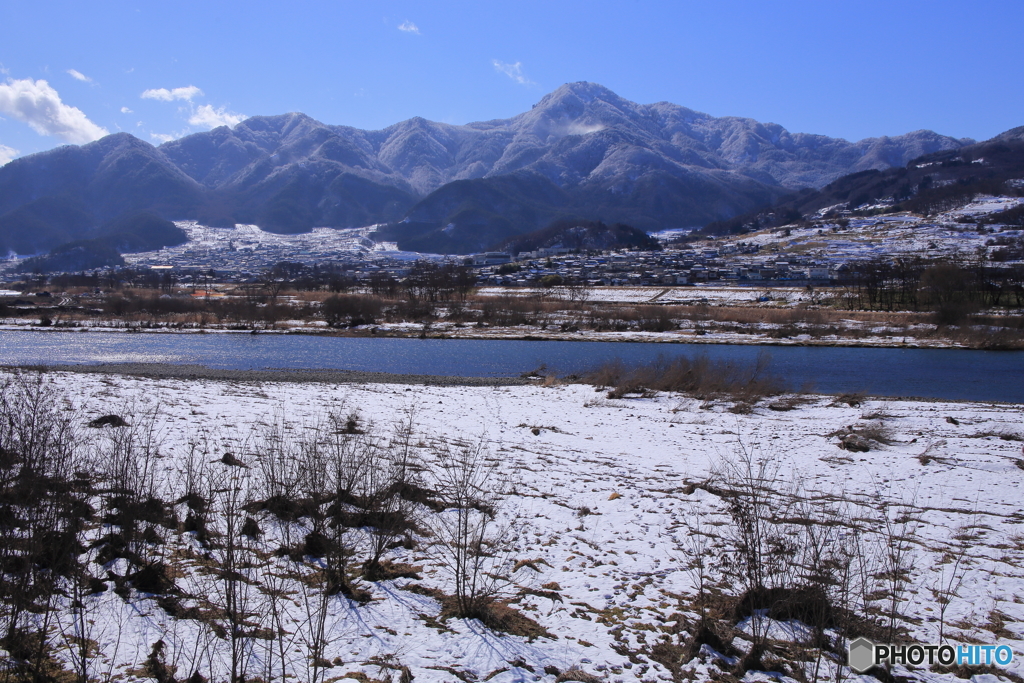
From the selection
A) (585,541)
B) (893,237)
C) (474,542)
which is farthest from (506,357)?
(893,237)

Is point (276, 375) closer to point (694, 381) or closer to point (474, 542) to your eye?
point (694, 381)

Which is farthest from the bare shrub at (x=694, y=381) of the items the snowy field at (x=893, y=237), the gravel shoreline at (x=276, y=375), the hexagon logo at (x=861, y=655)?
the snowy field at (x=893, y=237)

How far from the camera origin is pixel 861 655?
4566mm

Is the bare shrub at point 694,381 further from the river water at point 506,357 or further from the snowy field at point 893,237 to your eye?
the snowy field at point 893,237

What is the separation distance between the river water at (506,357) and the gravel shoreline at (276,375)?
2180 mm

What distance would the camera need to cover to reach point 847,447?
12.2 metres

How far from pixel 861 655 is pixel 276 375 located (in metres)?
25.1

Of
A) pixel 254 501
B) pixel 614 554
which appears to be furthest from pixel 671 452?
pixel 254 501

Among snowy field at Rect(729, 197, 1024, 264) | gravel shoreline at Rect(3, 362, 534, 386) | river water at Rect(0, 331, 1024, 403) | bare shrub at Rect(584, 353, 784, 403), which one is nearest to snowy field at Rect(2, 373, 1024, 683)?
bare shrub at Rect(584, 353, 784, 403)

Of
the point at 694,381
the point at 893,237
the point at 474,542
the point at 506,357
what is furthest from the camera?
the point at 893,237

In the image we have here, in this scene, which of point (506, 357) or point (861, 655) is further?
point (506, 357)

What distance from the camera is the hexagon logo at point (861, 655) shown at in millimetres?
4469

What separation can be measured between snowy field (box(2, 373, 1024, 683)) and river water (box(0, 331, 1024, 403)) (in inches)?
521

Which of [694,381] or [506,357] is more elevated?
[694,381]
